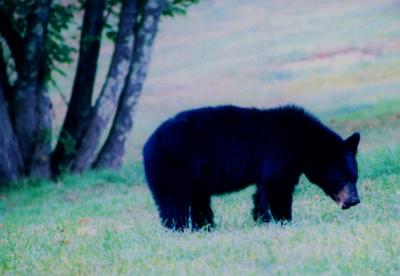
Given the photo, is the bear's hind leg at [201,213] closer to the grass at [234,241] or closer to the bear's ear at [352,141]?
the grass at [234,241]

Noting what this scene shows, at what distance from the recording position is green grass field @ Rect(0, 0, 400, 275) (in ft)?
22.2

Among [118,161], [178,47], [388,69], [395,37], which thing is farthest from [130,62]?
[178,47]

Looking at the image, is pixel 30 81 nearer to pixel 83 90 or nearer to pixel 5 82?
pixel 5 82

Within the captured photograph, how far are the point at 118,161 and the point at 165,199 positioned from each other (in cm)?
1070

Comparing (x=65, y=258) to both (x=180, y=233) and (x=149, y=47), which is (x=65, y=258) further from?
(x=149, y=47)

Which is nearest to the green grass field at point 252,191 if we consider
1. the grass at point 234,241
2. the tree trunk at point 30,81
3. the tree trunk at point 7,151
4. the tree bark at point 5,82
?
the grass at point 234,241

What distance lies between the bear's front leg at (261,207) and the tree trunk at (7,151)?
9.94 m

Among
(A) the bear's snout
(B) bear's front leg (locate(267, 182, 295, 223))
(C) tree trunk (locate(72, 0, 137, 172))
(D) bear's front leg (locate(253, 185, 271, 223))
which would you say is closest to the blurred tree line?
(C) tree trunk (locate(72, 0, 137, 172))

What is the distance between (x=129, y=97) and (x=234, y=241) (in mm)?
12397

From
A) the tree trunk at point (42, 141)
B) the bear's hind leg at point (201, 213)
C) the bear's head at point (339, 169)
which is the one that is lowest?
the tree trunk at point (42, 141)

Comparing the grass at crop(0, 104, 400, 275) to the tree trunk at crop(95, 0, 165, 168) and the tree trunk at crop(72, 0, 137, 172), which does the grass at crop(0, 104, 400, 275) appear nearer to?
the tree trunk at crop(72, 0, 137, 172)

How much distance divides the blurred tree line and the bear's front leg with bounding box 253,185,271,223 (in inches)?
392

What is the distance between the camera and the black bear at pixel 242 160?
357 inches

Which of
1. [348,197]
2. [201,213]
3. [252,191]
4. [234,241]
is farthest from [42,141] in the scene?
[234,241]
